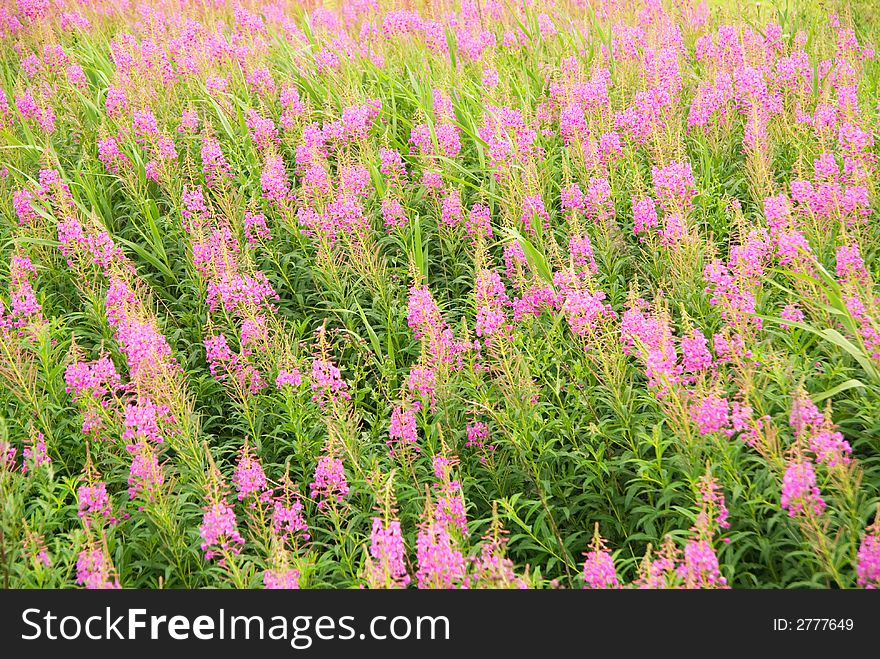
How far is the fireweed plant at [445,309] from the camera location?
407 centimetres

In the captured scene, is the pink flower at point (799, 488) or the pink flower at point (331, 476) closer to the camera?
the pink flower at point (799, 488)

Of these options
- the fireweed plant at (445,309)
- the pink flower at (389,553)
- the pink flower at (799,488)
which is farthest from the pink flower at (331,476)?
the pink flower at (799,488)

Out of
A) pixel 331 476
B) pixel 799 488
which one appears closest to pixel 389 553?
pixel 331 476

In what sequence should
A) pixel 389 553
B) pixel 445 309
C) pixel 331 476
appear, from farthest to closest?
pixel 445 309 < pixel 331 476 < pixel 389 553

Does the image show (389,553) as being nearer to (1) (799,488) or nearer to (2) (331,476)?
(2) (331,476)

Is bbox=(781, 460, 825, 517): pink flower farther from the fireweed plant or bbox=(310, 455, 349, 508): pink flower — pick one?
bbox=(310, 455, 349, 508): pink flower

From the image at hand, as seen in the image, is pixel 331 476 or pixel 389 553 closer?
pixel 389 553

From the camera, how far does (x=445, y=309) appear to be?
6168 mm

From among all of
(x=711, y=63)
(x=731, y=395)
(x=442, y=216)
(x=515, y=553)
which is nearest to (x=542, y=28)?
(x=711, y=63)

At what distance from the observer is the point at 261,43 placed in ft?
28.9

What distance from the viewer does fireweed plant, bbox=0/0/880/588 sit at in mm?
4074

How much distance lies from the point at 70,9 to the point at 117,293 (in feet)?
22.8

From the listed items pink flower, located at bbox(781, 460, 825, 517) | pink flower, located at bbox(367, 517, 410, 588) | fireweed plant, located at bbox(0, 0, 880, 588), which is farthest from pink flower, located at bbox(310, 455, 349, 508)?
pink flower, located at bbox(781, 460, 825, 517)
